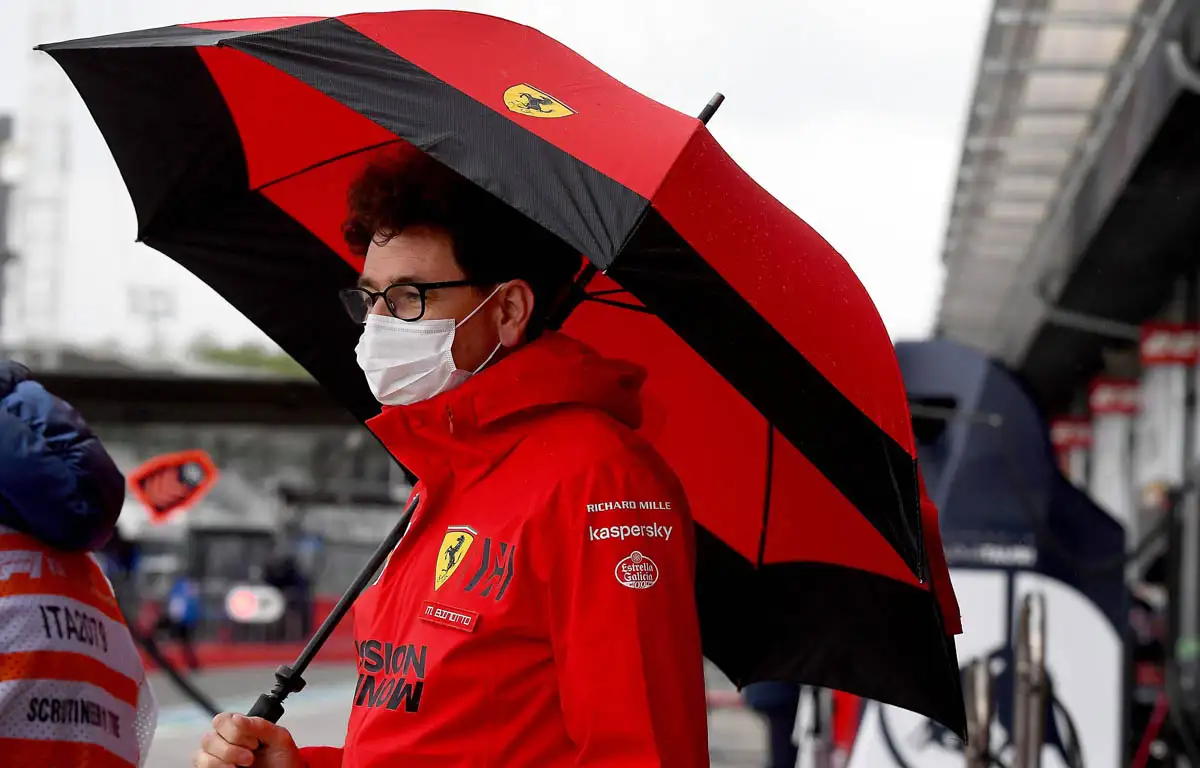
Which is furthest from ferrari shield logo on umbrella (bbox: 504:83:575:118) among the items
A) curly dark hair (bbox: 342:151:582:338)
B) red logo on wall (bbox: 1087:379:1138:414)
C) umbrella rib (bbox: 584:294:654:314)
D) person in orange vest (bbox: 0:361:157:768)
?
red logo on wall (bbox: 1087:379:1138:414)

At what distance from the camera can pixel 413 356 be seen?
245 centimetres

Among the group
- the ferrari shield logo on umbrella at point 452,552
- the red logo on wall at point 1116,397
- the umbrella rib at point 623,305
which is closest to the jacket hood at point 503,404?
the ferrari shield logo on umbrella at point 452,552

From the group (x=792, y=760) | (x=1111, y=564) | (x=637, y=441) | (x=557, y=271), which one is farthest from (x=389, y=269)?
(x=792, y=760)

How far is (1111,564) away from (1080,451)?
847 inches

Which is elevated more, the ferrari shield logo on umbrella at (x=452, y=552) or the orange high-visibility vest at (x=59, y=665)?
the ferrari shield logo on umbrella at (x=452, y=552)

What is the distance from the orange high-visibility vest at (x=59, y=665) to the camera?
116 inches

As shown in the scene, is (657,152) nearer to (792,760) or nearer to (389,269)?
(389,269)

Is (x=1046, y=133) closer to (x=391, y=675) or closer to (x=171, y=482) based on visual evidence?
(x=171, y=482)

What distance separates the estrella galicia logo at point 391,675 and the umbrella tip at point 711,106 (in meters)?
0.97

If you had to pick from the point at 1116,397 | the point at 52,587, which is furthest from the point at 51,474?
the point at 1116,397

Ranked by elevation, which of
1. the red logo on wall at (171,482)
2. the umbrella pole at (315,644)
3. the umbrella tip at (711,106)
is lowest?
the red logo on wall at (171,482)

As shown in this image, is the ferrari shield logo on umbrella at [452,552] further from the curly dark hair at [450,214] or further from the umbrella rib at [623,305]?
the umbrella rib at [623,305]

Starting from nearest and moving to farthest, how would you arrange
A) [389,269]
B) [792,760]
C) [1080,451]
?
[389,269] → [792,760] → [1080,451]

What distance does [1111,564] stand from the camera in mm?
6355
